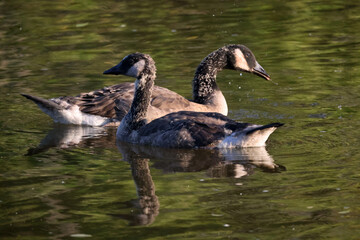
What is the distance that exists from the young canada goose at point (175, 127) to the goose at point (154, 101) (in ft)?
1.41

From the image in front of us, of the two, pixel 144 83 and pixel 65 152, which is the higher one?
pixel 144 83

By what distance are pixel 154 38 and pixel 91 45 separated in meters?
1.55

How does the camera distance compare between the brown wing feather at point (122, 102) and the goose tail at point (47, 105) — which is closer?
the goose tail at point (47, 105)

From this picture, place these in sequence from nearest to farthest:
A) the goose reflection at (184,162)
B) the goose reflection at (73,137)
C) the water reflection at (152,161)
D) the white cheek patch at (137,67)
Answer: the water reflection at (152,161)
the goose reflection at (184,162)
the goose reflection at (73,137)
the white cheek patch at (137,67)

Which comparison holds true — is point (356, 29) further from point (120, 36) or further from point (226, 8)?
point (120, 36)

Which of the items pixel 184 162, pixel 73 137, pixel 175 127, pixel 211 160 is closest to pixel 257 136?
pixel 211 160

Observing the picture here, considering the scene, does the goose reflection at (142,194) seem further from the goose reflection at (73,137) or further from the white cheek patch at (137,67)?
the white cheek patch at (137,67)

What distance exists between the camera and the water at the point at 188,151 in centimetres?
762

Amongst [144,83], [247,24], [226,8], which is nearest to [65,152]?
[144,83]

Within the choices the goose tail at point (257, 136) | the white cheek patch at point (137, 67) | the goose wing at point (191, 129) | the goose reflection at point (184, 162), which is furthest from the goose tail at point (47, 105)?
the goose tail at point (257, 136)

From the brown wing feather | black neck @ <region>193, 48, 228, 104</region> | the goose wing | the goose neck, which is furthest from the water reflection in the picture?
black neck @ <region>193, 48, 228, 104</region>

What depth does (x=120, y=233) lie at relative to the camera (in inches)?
288

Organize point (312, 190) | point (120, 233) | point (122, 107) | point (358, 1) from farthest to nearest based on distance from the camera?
point (358, 1) < point (122, 107) < point (312, 190) < point (120, 233)

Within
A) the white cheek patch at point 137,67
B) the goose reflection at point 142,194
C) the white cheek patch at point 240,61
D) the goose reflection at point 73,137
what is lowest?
the goose reflection at point 73,137
